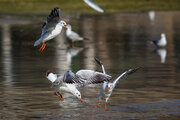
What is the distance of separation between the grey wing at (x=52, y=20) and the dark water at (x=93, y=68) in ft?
0.78

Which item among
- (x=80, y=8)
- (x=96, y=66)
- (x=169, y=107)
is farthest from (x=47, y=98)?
(x=80, y=8)

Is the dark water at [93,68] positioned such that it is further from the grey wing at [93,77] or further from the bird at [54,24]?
the grey wing at [93,77]

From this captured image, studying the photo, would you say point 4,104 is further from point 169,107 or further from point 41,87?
point 169,107

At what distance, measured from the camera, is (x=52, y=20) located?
11992mm

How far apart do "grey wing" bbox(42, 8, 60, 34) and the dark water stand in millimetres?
237

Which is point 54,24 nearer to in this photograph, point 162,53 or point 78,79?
point 78,79

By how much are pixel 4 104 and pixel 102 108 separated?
201 cm

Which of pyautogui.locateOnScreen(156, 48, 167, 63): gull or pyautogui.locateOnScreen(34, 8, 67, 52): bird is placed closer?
pyautogui.locateOnScreen(34, 8, 67, 52): bird

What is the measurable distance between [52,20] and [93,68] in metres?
5.48

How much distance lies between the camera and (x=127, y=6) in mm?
55281

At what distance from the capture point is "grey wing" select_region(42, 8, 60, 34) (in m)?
11.9

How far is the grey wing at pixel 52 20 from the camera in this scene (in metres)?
11.9

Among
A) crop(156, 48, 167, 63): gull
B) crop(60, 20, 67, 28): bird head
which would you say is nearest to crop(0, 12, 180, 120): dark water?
crop(156, 48, 167, 63): gull

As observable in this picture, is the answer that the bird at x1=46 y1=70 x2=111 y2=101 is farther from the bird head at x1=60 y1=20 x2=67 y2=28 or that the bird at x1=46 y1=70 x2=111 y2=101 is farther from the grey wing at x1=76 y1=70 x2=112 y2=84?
the bird head at x1=60 y1=20 x2=67 y2=28
